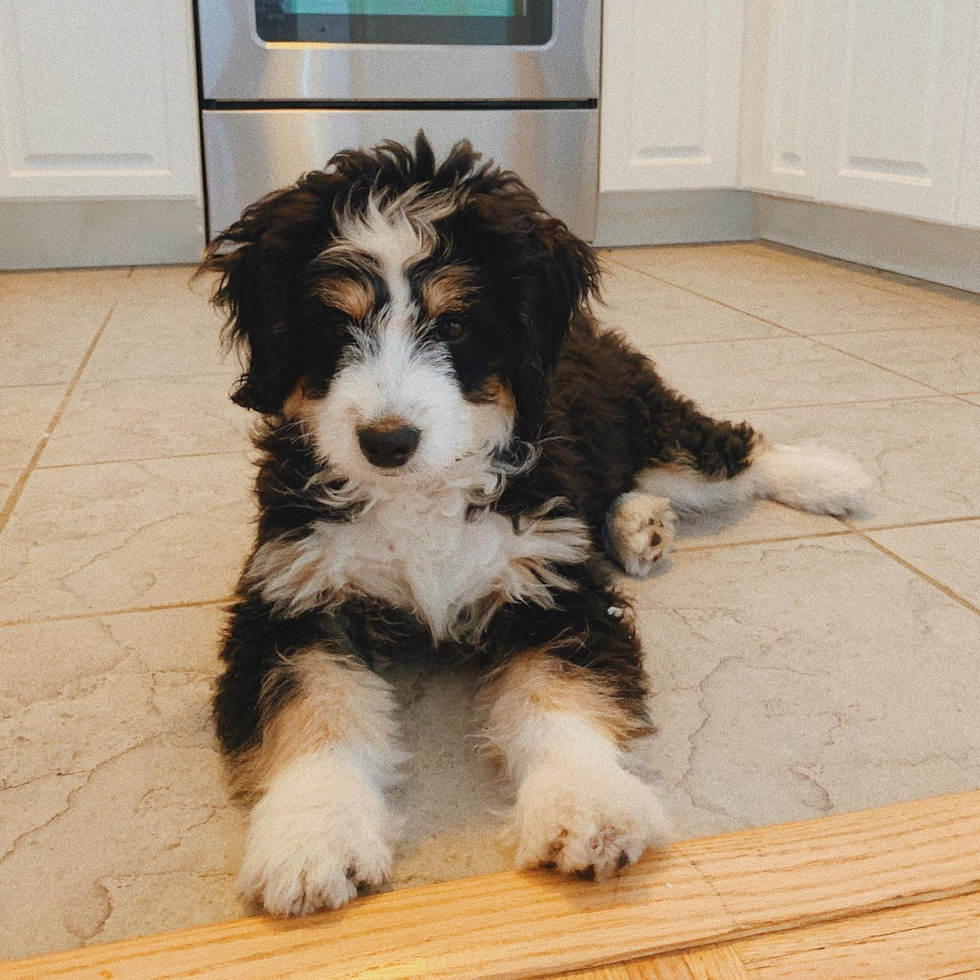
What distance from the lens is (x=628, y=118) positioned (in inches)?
177

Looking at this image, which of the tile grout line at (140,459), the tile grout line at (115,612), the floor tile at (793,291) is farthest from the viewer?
the floor tile at (793,291)

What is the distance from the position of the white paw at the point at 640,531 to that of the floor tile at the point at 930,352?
1.23 metres

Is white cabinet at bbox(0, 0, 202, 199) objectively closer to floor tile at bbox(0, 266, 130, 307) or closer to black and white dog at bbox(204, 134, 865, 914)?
floor tile at bbox(0, 266, 130, 307)

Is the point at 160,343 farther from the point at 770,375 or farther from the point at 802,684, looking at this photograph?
the point at 802,684

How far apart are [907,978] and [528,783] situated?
39 centimetres

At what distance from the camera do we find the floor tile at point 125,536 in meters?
1.68

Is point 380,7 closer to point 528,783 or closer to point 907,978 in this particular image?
point 528,783

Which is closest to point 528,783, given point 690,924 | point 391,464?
point 690,924

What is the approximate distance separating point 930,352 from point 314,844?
2547mm

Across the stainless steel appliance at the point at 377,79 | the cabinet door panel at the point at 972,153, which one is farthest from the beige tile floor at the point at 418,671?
the stainless steel appliance at the point at 377,79

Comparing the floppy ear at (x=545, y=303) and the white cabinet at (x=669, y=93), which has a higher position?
the white cabinet at (x=669, y=93)

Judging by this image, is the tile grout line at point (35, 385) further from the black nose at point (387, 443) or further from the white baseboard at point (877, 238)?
the white baseboard at point (877, 238)

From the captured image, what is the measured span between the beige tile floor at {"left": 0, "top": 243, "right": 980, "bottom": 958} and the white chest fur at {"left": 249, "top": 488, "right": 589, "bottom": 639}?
132mm

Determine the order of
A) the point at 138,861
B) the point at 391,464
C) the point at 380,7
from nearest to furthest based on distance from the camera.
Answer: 1. the point at 138,861
2. the point at 391,464
3. the point at 380,7
